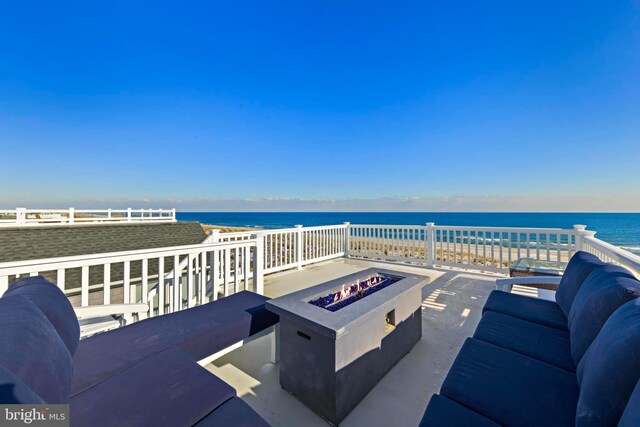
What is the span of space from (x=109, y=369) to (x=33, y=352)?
0.53 m

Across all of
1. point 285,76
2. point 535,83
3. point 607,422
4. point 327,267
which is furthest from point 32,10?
point 535,83

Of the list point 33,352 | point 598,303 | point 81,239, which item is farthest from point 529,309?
point 81,239

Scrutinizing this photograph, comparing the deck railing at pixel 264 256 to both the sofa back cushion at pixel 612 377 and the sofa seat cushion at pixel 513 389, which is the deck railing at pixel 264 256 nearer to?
the sofa seat cushion at pixel 513 389

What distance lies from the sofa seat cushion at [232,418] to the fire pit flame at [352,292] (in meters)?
0.83

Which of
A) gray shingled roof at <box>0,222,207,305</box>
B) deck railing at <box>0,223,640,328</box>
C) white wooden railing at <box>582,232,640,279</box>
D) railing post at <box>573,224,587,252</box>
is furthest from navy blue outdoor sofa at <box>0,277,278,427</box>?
gray shingled roof at <box>0,222,207,305</box>

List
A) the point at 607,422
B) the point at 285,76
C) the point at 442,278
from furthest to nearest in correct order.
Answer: the point at 285,76 < the point at 442,278 < the point at 607,422

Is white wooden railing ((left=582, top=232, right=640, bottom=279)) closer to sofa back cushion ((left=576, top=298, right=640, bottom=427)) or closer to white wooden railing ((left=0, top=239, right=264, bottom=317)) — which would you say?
sofa back cushion ((left=576, top=298, right=640, bottom=427))

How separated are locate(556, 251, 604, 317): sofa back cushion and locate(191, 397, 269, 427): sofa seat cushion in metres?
2.26

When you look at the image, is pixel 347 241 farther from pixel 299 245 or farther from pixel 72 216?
pixel 72 216

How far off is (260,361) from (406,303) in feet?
4.46

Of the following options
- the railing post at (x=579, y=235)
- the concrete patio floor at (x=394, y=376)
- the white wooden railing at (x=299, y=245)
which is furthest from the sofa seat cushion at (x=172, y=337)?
the railing post at (x=579, y=235)

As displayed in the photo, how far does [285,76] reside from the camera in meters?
7.30

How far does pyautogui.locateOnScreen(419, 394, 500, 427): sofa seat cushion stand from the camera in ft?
2.86

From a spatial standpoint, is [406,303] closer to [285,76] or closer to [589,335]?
[589,335]
